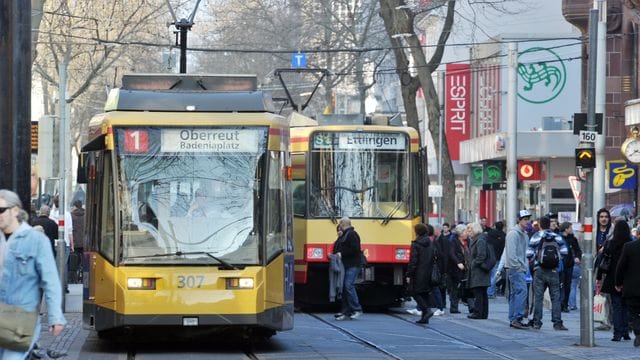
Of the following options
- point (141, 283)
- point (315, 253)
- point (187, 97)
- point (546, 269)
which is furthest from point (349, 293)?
point (141, 283)

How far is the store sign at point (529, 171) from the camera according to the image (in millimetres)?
52562

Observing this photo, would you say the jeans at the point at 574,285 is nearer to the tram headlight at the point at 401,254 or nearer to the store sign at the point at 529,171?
the tram headlight at the point at 401,254

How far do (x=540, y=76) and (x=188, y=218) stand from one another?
43733mm

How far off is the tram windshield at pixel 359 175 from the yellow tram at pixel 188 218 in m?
7.91

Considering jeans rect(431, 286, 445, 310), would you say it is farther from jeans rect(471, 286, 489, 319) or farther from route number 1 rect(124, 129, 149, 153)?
route number 1 rect(124, 129, 149, 153)

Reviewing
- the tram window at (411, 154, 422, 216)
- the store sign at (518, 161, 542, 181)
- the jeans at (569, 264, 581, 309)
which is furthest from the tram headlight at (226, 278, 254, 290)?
the store sign at (518, 161, 542, 181)

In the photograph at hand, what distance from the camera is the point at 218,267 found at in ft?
54.0

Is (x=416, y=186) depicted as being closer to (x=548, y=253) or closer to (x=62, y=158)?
(x=548, y=253)

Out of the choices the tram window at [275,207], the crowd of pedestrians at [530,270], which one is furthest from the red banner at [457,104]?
the tram window at [275,207]

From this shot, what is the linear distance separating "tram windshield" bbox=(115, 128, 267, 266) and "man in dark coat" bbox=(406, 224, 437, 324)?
6598 millimetres

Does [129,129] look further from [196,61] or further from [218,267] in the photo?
[196,61]

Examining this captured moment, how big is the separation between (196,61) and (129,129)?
75.1 metres

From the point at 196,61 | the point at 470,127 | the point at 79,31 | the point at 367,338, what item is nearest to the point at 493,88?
the point at 470,127

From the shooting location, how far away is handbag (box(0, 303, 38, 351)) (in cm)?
945
